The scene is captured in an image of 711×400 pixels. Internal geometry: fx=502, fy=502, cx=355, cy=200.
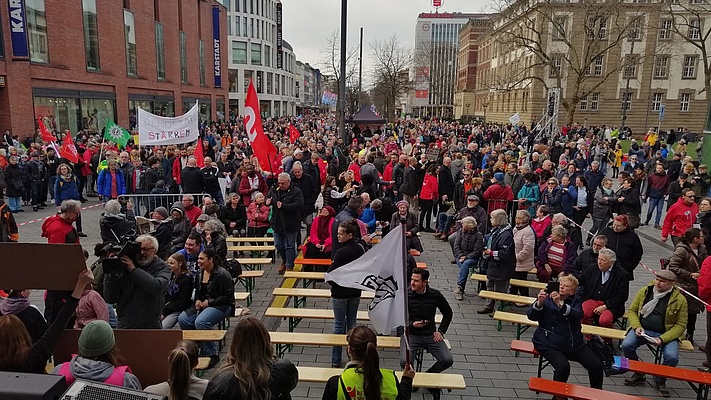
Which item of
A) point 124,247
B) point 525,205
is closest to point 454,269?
point 525,205

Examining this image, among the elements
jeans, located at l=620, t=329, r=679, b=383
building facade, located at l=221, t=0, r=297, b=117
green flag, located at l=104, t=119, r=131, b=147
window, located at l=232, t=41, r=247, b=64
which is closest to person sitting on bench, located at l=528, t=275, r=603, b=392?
jeans, located at l=620, t=329, r=679, b=383

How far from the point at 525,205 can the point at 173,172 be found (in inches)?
378

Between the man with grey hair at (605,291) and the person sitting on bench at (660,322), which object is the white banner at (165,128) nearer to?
the man with grey hair at (605,291)

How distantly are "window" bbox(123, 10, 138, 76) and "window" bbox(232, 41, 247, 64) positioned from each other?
4547 cm

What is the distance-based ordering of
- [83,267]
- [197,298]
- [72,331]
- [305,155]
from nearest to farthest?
[83,267] < [72,331] < [197,298] < [305,155]

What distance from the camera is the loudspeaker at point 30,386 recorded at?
282 cm

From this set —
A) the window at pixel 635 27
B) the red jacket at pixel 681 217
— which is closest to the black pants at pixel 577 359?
the red jacket at pixel 681 217

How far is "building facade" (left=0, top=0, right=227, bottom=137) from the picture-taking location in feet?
71.8

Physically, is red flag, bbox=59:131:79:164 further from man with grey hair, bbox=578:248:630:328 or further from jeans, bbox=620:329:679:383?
jeans, bbox=620:329:679:383

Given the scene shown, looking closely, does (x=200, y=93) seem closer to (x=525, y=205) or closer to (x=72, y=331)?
(x=525, y=205)

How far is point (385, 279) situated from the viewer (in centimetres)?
480

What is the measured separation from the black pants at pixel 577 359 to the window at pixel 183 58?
4200 centimetres

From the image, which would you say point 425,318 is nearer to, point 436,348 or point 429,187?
point 436,348

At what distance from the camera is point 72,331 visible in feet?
13.7
